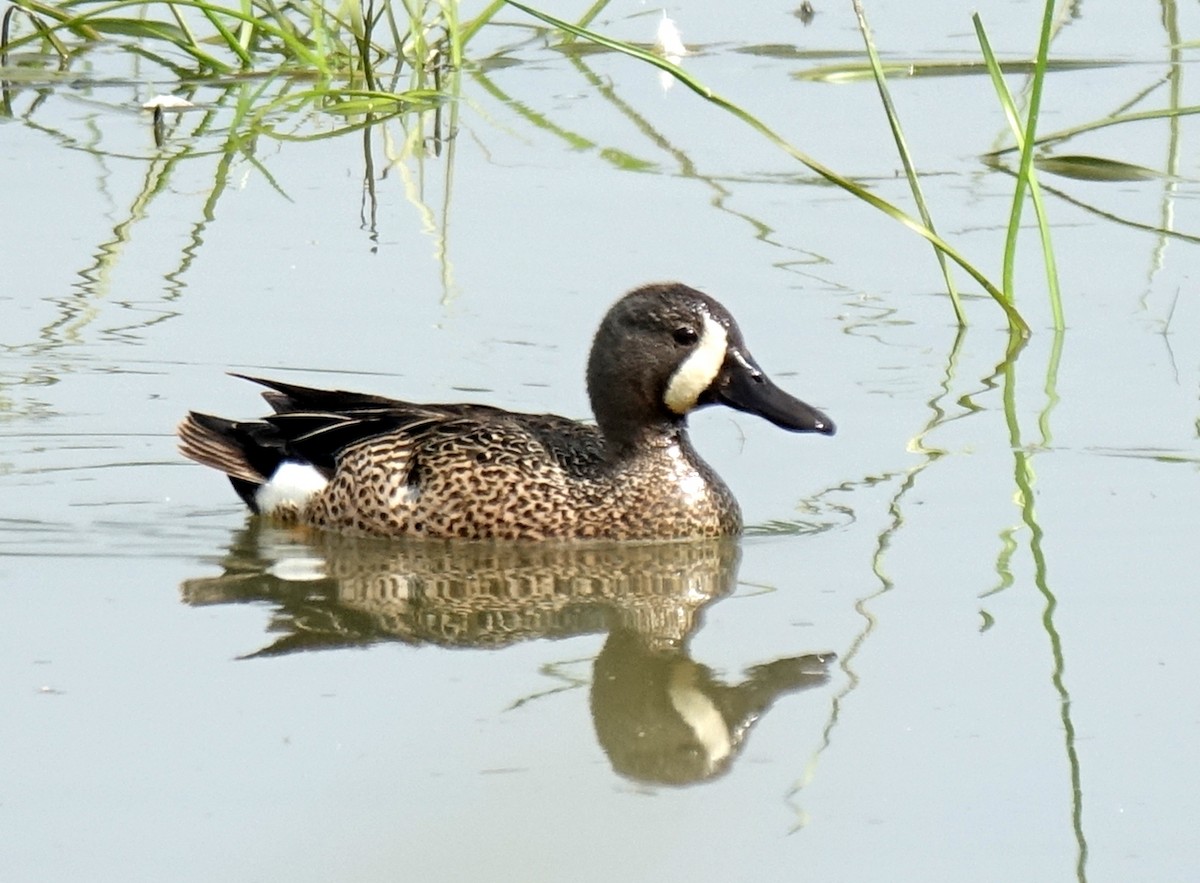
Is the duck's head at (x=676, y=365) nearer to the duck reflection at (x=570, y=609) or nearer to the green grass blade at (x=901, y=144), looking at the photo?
the duck reflection at (x=570, y=609)

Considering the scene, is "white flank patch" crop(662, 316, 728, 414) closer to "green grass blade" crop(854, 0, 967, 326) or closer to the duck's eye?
the duck's eye

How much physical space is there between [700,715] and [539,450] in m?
1.91

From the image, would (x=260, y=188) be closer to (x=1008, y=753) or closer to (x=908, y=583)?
(x=908, y=583)

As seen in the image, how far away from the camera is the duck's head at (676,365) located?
23.6 ft

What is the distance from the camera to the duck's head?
7.20 m

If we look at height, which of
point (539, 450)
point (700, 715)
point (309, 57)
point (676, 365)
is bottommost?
point (700, 715)

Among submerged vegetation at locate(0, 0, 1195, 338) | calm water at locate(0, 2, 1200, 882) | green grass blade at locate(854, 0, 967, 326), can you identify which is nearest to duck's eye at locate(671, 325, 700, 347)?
calm water at locate(0, 2, 1200, 882)

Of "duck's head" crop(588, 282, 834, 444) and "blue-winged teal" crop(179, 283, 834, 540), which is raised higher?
"duck's head" crop(588, 282, 834, 444)

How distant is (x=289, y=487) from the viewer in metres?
7.55

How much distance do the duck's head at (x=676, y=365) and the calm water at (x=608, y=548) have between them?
37 centimetres

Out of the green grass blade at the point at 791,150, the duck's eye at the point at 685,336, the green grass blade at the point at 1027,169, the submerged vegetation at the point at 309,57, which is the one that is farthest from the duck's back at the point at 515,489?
the submerged vegetation at the point at 309,57

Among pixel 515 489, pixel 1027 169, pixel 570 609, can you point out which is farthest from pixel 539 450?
pixel 1027 169

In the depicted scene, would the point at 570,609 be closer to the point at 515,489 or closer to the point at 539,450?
the point at 515,489

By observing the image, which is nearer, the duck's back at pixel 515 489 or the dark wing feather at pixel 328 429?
the duck's back at pixel 515 489
